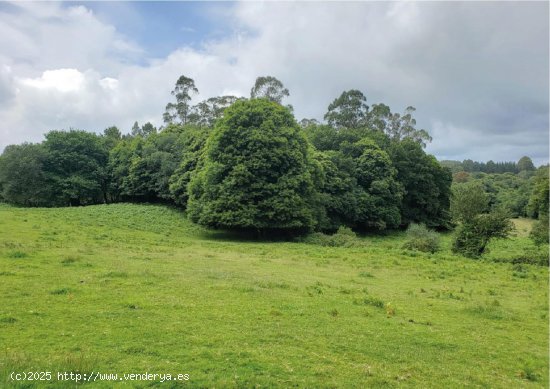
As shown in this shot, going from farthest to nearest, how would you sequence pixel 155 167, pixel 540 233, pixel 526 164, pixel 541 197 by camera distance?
pixel 526 164
pixel 155 167
pixel 541 197
pixel 540 233

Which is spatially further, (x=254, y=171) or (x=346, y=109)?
(x=346, y=109)

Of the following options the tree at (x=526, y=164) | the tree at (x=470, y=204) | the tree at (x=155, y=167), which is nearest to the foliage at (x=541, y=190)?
the tree at (x=470, y=204)

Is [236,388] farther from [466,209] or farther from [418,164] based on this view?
[418,164]

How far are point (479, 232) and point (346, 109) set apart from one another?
46371 mm

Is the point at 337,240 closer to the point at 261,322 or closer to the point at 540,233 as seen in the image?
the point at 540,233

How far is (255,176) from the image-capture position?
Result: 42.4 m

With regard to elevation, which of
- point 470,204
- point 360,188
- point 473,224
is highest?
point 360,188

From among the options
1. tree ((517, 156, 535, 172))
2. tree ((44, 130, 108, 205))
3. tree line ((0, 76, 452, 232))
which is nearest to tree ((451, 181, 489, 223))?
tree line ((0, 76, 452, 232))

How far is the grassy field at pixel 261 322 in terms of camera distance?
8109mm

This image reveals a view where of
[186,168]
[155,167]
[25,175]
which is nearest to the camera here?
[186,168]

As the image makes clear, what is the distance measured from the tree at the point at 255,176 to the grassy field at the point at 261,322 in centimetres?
1775

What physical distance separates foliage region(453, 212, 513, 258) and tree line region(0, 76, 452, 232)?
49.7ft

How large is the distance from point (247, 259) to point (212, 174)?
18.6 meters

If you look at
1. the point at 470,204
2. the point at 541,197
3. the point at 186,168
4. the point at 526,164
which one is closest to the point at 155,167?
the point at 186,168
